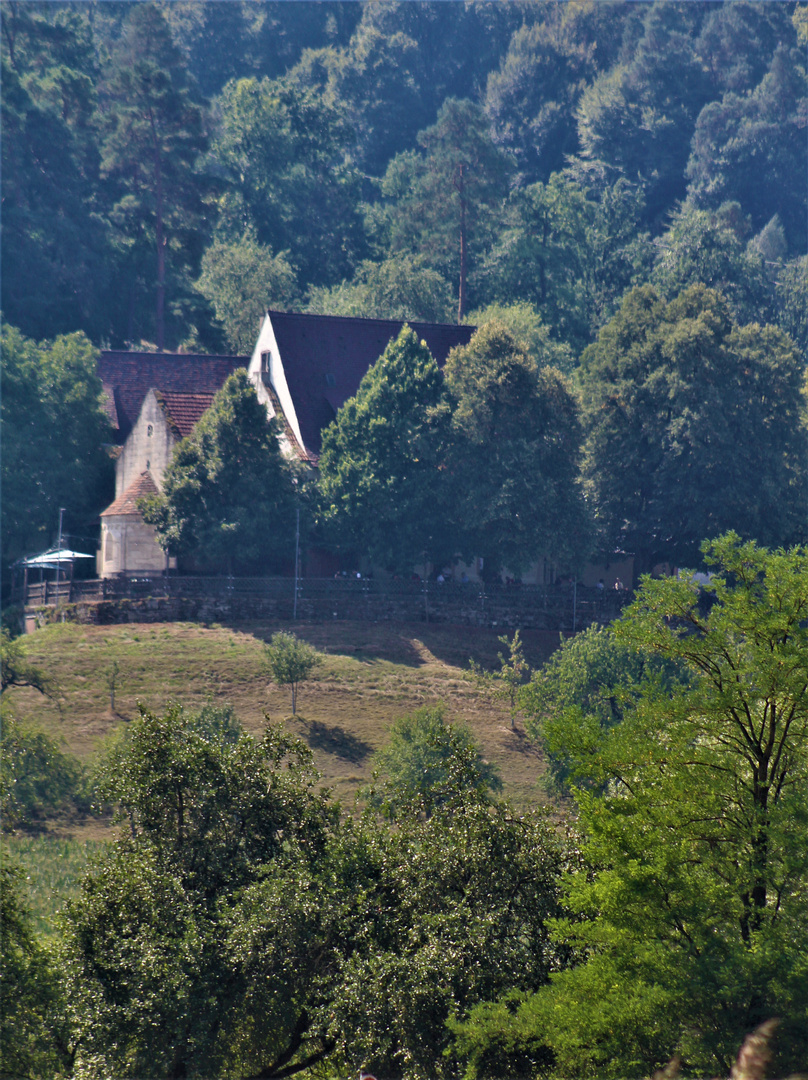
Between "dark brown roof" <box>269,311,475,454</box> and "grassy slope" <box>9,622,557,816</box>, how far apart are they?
16732 millimetres

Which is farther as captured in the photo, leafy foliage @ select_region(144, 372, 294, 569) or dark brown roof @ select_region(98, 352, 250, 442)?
dark brown roof @ select_region(98, 352, 250, 442)

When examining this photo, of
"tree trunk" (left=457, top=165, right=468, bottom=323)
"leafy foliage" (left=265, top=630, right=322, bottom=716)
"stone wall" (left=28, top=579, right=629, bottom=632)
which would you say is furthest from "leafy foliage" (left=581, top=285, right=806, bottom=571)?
"tree trunk" (left=457, top=165, right=468, bottom=323)

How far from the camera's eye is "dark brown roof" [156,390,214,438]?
63.3 m

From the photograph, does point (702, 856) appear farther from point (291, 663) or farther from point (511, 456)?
point (511, 456)

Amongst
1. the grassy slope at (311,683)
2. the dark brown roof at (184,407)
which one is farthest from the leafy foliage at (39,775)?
the dark brown roof at (184,407)

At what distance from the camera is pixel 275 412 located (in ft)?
222

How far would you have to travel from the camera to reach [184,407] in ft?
214

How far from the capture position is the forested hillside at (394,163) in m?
87.1

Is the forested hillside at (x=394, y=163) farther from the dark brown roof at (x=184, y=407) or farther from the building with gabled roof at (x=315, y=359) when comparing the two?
the dark brown roof at (x=184, y=407)

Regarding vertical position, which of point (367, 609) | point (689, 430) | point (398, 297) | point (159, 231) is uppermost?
point (159, 231)

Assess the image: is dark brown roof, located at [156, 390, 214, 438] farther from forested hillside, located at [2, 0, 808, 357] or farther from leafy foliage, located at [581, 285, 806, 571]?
forested hillside, located at [2, 0, 808, 357]

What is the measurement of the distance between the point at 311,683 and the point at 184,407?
862 inches

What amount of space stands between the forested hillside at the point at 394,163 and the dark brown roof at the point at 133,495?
2366 centimetres

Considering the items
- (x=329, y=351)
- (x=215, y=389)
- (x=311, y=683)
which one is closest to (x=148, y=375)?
(x=215, y=389)
